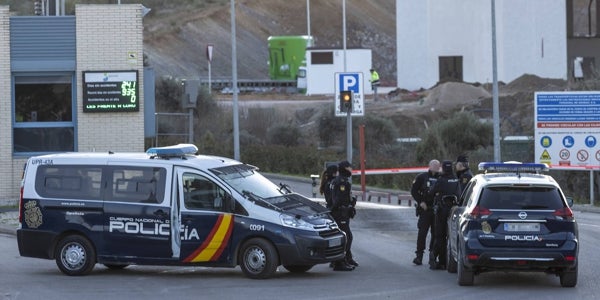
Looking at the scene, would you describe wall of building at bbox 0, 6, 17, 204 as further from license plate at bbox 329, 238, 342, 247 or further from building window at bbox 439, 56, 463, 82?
building window at bbox 439, 56, 463, 82

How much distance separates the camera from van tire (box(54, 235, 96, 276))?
664 inches

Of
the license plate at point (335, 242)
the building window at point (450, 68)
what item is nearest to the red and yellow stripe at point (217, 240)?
the license plate at point (335, 242)

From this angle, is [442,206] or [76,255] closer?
[76,255]

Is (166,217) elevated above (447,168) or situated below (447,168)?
below

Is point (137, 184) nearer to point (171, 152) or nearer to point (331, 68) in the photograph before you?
point (171, 152)

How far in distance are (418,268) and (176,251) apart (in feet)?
12.5

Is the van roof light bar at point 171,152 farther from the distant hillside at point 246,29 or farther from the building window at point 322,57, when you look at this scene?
the distant hillside at point 246,29

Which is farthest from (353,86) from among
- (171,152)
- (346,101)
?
(171,152)

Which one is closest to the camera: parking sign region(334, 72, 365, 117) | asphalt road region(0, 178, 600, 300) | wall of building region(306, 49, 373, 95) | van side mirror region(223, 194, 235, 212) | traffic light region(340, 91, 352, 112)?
asphalt road region(0, 178, 600, 300)

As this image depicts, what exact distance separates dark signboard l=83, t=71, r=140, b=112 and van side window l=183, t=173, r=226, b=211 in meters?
12.4

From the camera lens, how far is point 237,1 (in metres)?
116

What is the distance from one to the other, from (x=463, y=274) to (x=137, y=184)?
4.95 meters

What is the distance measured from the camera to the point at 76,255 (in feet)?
55.5

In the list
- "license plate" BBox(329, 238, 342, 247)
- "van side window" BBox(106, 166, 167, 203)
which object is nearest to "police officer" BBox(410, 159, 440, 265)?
"license plate" BBox(329, 238, 342, 247)
